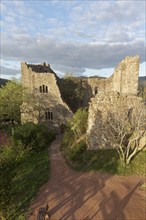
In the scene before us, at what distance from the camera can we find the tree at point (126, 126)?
17.2 m

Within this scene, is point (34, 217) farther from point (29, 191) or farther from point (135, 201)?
point (135, 201)

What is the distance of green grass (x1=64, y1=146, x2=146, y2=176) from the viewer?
16406 mm

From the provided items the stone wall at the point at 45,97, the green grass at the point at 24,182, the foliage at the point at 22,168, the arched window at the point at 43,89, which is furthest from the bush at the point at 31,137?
the arched window at the point at 43,89

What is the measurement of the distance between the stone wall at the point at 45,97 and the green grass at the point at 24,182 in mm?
10429

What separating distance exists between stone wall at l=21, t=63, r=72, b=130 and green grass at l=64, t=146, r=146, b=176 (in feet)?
42.1

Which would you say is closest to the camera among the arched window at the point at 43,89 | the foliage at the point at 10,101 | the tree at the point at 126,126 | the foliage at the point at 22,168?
the foliage at the point at 22,168

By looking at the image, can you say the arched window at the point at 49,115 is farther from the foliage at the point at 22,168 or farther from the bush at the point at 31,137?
the bush at the point at 31,137

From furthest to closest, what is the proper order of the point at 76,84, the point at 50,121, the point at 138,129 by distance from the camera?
the point at 76,84, the point at 50,121, the point at 138,129

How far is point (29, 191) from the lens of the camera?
14.3 metres

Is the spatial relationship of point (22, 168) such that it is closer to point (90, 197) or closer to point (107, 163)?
point (107, 163)

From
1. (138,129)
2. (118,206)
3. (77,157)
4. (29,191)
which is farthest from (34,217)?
(138,129)

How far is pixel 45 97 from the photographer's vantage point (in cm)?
3173

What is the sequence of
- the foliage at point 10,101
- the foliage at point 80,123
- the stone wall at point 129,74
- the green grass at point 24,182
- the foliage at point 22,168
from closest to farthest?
1. the green grass at point 24,182
2. the foliage at point 22,168
3. the foliage at point 80,123
4. the stone wall at point 129,74
5. the foliage at point 10,101

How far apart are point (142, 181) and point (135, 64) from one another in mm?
17422
